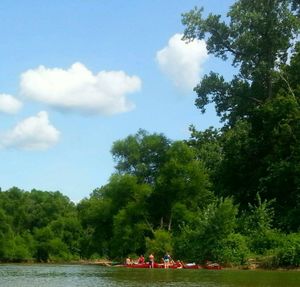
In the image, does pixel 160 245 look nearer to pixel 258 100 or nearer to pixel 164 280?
pixel 258 100

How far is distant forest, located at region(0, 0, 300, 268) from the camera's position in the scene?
42844 mm

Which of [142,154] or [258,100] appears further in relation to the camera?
[142,154]

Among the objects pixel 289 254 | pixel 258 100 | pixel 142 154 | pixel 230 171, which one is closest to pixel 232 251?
pixel 289 254

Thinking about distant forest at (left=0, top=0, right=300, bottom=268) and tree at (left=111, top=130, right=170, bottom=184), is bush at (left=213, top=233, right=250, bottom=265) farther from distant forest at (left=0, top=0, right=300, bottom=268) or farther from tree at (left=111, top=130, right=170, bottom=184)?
tree at (left=111, top=130, right=170, bottom=184)

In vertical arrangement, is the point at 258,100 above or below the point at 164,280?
above

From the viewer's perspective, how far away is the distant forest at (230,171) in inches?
1687

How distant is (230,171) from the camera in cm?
5200

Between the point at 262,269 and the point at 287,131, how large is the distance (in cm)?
1195

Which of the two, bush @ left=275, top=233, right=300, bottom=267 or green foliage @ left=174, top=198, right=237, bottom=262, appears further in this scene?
green foliage @ left=174, top=198, right=237, bottom=262

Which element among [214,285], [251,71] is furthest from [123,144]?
[214,285]

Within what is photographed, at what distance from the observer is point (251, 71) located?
54.1 meters

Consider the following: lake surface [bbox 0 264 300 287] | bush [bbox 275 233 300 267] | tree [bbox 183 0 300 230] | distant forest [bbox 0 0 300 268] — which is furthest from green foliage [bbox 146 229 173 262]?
lake surface [bbox 0 264 300 287]

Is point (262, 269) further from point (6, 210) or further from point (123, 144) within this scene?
point (6, 210)

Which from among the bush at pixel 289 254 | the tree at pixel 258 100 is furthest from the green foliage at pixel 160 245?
the bush at pixel 289 254
